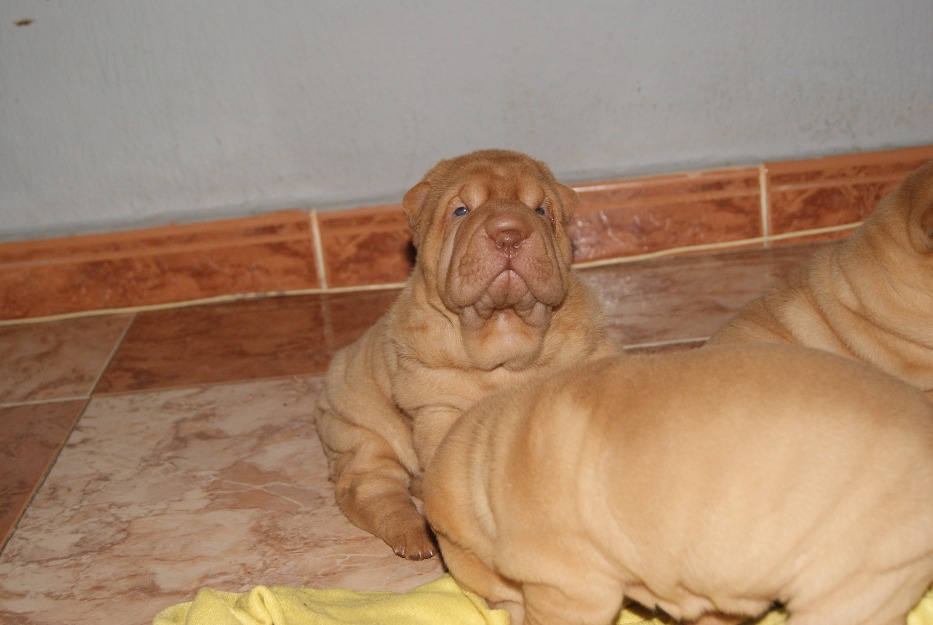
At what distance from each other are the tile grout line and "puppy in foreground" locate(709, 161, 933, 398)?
2166 millimetres

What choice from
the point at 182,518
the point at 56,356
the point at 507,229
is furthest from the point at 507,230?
the point at 56,356

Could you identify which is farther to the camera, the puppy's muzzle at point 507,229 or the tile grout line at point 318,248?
the tile grout line at point 318,248

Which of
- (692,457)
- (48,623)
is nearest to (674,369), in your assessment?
(692,457)

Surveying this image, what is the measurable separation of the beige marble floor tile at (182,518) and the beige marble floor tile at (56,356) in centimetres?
29

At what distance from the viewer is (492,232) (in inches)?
117

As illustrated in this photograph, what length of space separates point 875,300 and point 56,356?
10.9ft

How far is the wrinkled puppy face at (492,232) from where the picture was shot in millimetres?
3002

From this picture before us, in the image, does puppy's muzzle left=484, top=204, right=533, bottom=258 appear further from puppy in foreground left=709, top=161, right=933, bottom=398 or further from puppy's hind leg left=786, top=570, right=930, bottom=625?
puppy's hind leg left=786, top=570, right=930, bottom=625

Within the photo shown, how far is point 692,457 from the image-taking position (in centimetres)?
199

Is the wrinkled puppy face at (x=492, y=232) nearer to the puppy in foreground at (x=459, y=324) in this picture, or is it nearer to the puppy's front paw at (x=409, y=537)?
the puppy in foreground at (x=459, y=324)

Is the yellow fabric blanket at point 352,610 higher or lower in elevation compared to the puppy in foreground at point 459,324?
lower

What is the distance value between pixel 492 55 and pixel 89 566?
282 cm

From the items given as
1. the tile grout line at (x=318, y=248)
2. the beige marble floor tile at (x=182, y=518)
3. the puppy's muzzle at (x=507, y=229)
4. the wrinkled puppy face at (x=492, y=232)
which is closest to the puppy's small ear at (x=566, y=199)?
the wrinkled puppy face at (x=492, y=232)

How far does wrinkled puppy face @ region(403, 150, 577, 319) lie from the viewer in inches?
118
